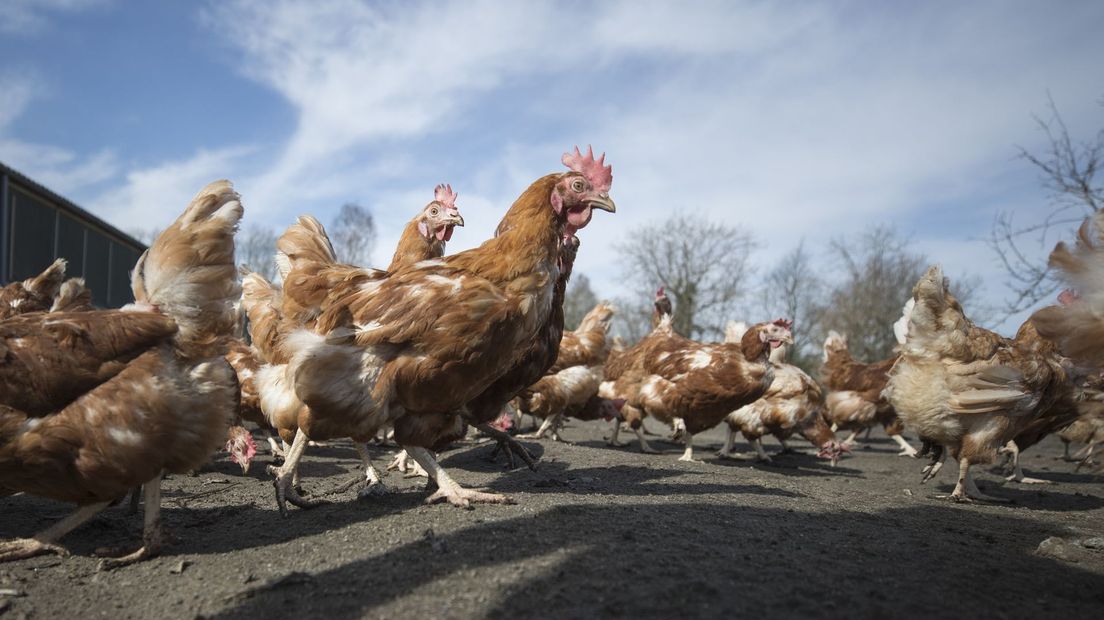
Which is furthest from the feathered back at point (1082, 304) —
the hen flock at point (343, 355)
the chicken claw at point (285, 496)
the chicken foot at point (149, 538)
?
the chicken foot at point (149, 538)

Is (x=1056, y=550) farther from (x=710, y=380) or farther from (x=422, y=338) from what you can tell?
(x=710, y=380)

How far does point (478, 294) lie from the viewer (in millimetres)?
4031

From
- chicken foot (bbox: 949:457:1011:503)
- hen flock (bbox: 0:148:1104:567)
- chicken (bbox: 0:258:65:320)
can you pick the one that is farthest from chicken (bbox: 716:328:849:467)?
chicken (bbox: 0:258:65:320)

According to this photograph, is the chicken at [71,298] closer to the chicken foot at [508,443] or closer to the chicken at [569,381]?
the chicken foot at [508,443]

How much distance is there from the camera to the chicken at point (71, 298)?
18.7 ft

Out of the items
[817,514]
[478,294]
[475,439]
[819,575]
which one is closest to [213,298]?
[478,294]

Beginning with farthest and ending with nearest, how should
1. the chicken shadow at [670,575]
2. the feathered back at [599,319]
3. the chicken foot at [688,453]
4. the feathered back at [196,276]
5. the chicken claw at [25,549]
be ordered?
the feathered back at [599,319] → the chicken foot at [688,453] → the feathered back at [196,276] → the chicken claw at [25,549] → the chicken shadow at [670,575]

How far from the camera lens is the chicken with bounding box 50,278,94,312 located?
5.69 meters

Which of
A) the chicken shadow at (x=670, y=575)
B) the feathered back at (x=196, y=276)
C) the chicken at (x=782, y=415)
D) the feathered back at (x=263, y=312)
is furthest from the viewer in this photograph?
the chicken at (x=782, y=415)

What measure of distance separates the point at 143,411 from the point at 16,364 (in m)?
0.66

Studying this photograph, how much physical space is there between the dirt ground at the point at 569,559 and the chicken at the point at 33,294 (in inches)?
77.2

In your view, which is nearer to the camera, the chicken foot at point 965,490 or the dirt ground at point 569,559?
the dirt ground at point 569,559

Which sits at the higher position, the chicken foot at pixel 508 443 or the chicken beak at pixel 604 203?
the chicken beak at pixel 604 203

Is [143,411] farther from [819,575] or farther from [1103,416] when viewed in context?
[1103,416]
